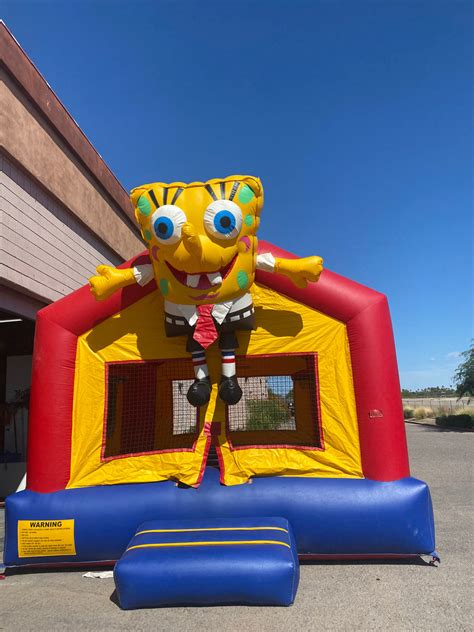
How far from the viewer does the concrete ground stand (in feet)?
7.89

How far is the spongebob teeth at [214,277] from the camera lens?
3.34m

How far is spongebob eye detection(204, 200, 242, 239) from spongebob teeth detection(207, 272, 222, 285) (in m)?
0.27

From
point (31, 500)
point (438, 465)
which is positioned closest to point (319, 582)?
point (31, 500)

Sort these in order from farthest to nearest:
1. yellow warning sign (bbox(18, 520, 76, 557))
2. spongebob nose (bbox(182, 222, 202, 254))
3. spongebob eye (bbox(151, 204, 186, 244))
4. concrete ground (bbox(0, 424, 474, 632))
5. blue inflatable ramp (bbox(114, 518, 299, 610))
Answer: yellow warning sign (bbox(18, 520, 76, 557))
spongebob eye (bbox(151, 204, 186, 244))
spongebob nose (bbox(182, 222, 202, 254))
blue inflatable ramp (bbox(114, 518, 299, 610))
concrete ground (bbox(0, 424, 474, 632))

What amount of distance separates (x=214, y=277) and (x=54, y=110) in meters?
3.55

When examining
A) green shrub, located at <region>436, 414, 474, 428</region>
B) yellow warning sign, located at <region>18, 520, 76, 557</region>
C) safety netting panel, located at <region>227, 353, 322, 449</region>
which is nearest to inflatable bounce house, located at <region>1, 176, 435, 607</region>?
yellow warning sign, located at <region>18, 520, 76, 557</region>

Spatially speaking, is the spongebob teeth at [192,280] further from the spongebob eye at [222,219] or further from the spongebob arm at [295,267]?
the spongebob arm at [295,267]

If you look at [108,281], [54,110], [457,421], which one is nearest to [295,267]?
[108,281]

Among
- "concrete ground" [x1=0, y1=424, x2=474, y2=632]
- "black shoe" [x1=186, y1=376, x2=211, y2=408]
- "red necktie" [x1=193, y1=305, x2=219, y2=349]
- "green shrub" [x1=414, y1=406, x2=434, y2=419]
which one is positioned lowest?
"concrete ground" [x1=0, y1=424, x2=474, y2=632]

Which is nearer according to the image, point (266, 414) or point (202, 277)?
point (202, 277)

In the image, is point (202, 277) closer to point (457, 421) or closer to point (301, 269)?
point (301, 269)

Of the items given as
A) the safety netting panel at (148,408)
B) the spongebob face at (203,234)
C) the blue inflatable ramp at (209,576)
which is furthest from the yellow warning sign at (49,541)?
the spongebob face at (203,234)

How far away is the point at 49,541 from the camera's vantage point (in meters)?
3.28

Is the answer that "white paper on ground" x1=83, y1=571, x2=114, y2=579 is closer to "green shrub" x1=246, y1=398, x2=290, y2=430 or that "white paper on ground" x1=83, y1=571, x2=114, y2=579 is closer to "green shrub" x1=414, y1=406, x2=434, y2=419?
"green shrub" x1=246, y1=398, x2=290, y2=430
